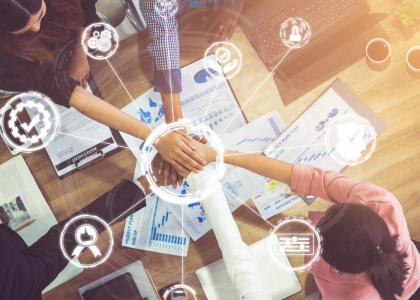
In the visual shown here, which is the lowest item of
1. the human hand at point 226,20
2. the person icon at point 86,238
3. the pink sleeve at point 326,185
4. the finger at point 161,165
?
the pink sleeve at point 326,185

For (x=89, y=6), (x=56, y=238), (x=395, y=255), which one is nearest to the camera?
(x=395, y=255)

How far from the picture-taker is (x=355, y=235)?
0.75 m

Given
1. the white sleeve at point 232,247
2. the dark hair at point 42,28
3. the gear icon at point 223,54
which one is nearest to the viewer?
the dark hair at point 42,28

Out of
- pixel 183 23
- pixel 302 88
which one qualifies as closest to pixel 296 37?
pixel 302 88

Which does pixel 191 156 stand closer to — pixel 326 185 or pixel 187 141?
pixel 187 141

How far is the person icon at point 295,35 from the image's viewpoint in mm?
1036

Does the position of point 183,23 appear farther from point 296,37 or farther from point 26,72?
point 26,72

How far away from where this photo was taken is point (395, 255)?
31.3 inches

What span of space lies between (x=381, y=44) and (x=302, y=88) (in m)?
0.35

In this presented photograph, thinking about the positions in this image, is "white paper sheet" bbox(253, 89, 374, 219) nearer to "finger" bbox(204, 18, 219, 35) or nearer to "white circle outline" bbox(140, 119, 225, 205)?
"white circle outline" bbox(140, 119, 225, 205)

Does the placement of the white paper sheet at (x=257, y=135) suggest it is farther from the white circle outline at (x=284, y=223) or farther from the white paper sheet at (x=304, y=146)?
the white circle outline at (x=284, y=223)

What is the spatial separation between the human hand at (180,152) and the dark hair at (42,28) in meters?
0.52

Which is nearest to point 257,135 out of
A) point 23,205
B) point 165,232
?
point 165,232

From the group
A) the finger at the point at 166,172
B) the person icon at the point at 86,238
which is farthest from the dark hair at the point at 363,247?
the person icon at the point at 86,238
